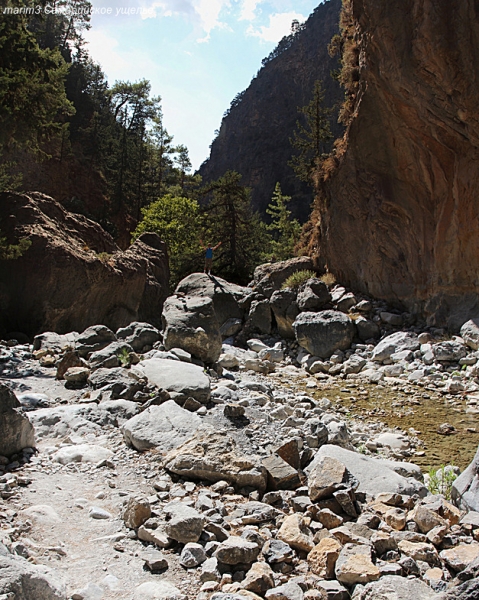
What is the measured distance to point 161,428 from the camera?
18.7 feet

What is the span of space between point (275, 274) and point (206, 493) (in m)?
15.7

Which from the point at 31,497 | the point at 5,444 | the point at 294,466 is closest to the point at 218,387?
the point at 294,466

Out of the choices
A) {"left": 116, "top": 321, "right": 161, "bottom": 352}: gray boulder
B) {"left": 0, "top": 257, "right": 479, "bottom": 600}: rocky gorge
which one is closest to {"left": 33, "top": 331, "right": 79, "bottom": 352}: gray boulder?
{"left": 0, "top": 257, "right": 479, "bottom": 600}: rocky gorge

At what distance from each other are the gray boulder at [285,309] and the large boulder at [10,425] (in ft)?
42.8

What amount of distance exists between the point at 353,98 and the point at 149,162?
28483mm

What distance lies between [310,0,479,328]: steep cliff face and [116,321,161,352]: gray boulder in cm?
852

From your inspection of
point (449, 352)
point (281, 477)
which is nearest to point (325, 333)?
point (449, 352)

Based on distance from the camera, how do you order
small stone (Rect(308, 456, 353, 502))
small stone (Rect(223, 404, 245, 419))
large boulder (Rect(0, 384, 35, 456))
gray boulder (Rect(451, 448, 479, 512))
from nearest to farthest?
gray boulder (Rect(451, 448, 479, 512))
small stone (Rect(308, 456, 353, 502))
large boulder (Rect(0, 384, 35, 456))
small stone (Rect(223, 404, 245, 419))

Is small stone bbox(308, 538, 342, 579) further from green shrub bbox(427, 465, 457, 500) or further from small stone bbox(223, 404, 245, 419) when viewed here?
small stone bbox(223, 404, 245, 419)

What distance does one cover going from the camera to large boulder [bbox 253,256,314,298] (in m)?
19.5

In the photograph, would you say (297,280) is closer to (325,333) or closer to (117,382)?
(325,333)

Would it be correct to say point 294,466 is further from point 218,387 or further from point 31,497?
point 218,387

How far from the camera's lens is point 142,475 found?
188 inches

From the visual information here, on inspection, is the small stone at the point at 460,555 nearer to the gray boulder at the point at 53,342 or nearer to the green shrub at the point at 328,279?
the gray boulder at the point at 53,342
